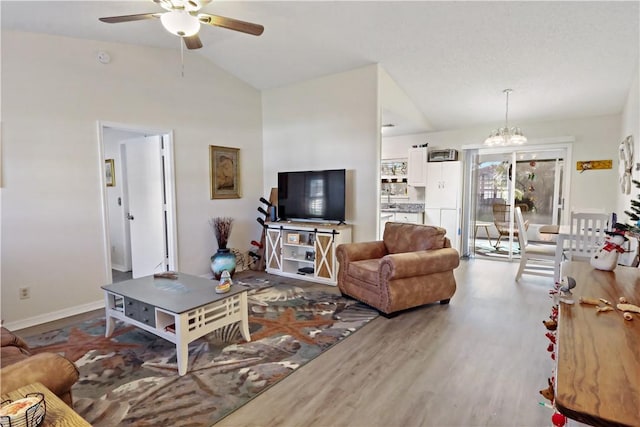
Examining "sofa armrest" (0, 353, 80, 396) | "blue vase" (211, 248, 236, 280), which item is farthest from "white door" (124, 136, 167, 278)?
"sofa armrest" (0, 353, 80, 396)

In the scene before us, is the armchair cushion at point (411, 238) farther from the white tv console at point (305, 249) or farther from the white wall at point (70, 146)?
the white wall at point (70, 146)

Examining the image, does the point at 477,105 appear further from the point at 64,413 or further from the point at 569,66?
the point at 64,413

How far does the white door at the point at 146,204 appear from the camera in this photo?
14.6 feet

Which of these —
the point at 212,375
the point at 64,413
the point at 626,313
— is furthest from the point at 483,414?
the point at 64,413

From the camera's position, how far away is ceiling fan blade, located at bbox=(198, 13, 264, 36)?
251 centimetres

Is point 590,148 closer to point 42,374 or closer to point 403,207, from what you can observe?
point 403,207

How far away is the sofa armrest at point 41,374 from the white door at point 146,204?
3.17m

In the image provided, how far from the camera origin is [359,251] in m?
3.85

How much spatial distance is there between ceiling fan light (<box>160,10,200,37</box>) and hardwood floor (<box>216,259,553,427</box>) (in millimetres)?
2562

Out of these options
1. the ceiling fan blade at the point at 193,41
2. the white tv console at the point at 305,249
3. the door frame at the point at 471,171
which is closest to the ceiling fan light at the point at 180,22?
the ceiling fan blade at the point at 193,41

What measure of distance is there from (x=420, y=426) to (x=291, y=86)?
466 centimetres

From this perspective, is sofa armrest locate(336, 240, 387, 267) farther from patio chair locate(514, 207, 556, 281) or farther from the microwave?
the microwave

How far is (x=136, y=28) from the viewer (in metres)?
3.53

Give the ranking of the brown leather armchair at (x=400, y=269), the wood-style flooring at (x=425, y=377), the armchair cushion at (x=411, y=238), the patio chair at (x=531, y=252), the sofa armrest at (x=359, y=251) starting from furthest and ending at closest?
the patio chair at (x=531, y=252)
the sofa armrest at (x=359, y=251)
the armchair cushion at (x=411, y=238)
the brown leather armchair at (x=400, y=269)
the wood-style flooring at (x=425, y=377)
